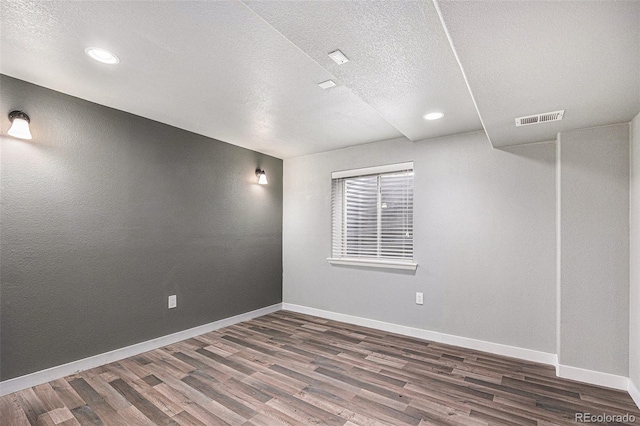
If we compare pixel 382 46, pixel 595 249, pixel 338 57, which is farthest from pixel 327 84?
pixel 595 249

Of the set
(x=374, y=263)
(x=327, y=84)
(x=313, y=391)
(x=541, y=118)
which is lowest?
(x=313, y=391)

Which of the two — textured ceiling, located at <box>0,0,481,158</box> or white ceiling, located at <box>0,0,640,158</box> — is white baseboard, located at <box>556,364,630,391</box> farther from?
textured ceiling, located at <box>0,0,481,158</box>

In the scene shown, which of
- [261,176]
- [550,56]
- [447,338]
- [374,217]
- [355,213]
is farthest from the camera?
[261,176]

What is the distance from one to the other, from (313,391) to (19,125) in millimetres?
3000

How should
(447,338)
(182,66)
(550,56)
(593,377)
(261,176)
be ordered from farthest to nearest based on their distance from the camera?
(261,176), (447,338), (593,377), (182,66), (550,56)

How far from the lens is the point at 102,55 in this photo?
204 centimetres

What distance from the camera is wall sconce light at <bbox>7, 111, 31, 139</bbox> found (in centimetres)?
231

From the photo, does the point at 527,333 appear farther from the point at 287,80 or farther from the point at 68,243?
the point at 68,243

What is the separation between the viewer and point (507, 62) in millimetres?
1576

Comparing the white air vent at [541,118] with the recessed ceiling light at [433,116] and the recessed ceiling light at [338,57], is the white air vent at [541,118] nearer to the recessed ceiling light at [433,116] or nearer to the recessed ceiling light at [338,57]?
the recessed ceiling light at [433,116]

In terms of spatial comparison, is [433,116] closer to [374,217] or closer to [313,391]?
[374,217]

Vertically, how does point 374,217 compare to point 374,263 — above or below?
above

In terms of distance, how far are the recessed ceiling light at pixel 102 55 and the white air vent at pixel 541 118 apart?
292cm

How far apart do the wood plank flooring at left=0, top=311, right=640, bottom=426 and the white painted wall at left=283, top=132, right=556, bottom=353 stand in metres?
0.38
